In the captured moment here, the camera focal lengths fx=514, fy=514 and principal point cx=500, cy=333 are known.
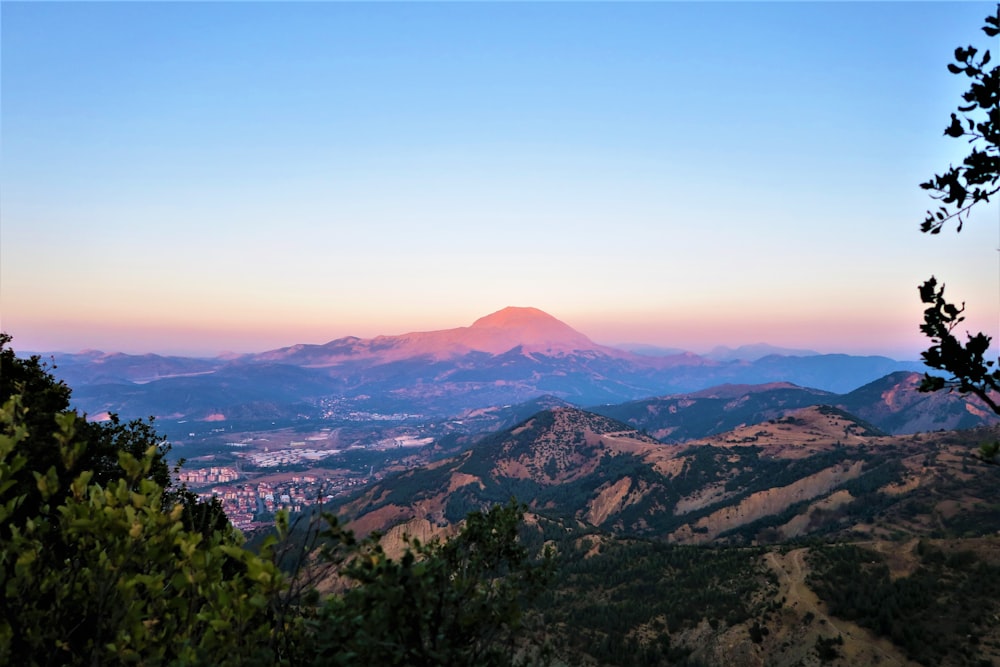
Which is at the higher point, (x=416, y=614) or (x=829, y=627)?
(x=416, y=614)

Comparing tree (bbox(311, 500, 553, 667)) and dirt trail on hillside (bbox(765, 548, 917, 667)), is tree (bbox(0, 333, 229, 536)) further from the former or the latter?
dirt trail on hillside (bbox(765, 548, 917, 667))

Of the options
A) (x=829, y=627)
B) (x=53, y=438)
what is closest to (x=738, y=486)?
(x=829, y=627)

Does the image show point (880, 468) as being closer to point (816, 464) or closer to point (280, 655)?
point (816, 464)

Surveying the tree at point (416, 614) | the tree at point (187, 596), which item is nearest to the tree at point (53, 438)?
the tree at point (187, 596)

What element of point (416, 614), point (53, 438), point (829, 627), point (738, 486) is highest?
point (416, 614)

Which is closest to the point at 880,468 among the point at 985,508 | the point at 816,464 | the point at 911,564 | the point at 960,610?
the point at 816,464

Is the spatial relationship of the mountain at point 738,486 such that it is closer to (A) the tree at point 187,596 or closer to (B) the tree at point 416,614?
(B) the tree at point 416,614

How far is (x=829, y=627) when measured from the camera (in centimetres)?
4000

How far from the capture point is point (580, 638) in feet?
149

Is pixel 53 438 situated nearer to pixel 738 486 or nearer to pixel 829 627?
pixel 829 627

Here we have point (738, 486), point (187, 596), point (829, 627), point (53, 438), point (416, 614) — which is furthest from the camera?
point (738, 486)

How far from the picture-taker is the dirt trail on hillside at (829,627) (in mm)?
35875

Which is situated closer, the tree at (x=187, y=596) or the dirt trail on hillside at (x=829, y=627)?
the tree at (x=187, y=596)

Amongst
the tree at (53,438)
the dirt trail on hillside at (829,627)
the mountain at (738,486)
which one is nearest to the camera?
the tree at (53,438)
